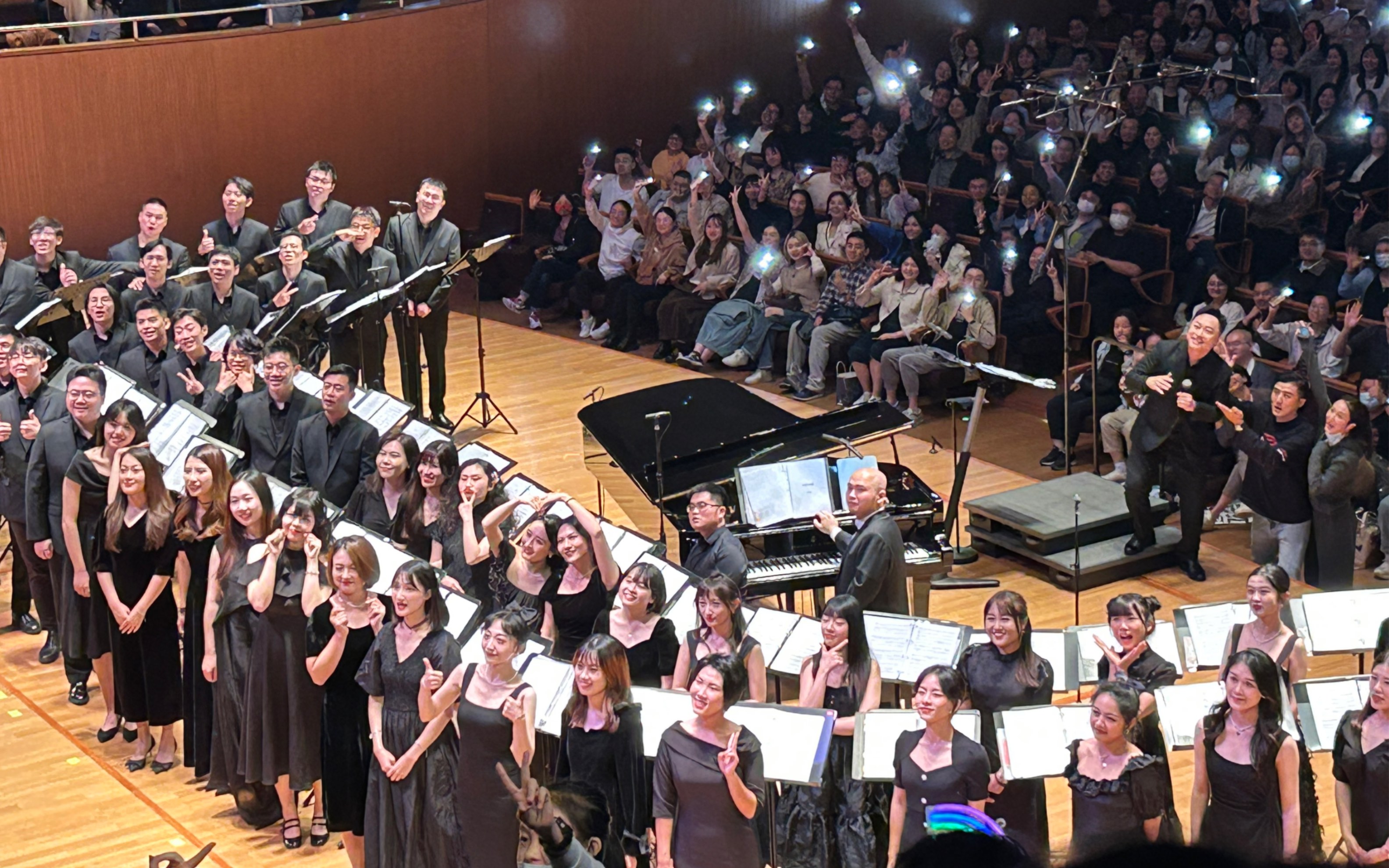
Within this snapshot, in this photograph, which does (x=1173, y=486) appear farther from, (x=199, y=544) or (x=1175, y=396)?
(x=199, y=544)

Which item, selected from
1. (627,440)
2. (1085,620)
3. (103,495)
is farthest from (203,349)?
(1085,620)

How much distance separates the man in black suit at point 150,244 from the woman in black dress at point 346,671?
4864mm

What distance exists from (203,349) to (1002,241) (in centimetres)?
502

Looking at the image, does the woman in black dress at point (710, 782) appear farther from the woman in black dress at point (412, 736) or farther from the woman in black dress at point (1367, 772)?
the woman in black dress at point (1367, 772)

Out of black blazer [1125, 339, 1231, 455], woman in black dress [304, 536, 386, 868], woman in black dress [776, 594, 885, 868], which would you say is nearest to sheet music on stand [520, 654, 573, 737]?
woman in black dress [304, 536, 386, 868]

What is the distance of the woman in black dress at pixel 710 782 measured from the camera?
486cm

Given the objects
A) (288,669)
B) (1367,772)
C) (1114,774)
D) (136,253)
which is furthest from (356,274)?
(1367,772)

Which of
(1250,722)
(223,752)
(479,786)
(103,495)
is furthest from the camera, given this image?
(103,495)

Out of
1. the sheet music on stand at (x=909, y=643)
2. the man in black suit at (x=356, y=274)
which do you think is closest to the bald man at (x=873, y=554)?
the sheet music on stand at (x=909, y=643)

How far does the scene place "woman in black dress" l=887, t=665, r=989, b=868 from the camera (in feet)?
16.1

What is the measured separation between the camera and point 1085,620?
8.05 meters

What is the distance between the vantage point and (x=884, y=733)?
16.8ft

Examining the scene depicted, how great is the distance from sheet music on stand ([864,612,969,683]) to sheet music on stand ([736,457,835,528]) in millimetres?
1500

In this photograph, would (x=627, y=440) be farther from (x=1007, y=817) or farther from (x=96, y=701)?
(x=1007, y=817)
